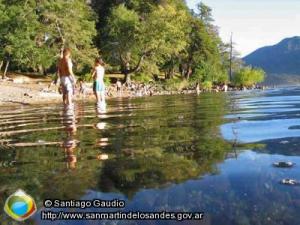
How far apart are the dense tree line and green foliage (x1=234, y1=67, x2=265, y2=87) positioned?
5.49m

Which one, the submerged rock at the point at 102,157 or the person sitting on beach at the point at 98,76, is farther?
the person sitting on beach at the point at 98,76

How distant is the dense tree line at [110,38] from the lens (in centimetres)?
4916

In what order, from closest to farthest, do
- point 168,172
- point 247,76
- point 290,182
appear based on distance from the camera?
point 290,182, point 168,172, point 247,76

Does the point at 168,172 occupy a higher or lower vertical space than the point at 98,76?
lower

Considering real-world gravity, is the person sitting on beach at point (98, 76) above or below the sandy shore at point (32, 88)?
above

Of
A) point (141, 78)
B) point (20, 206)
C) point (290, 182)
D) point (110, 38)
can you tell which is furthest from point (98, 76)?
point (141, 78)

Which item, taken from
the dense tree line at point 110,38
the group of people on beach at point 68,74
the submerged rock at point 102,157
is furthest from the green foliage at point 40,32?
the submerged rock at point 102,157

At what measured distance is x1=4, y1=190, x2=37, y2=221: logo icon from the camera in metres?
3.73

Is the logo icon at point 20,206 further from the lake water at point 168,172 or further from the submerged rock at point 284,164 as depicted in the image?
the submerged rock at point 284,164

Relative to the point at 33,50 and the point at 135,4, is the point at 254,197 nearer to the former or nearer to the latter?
the point at 33,50

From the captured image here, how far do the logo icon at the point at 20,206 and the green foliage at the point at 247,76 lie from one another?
98.8m

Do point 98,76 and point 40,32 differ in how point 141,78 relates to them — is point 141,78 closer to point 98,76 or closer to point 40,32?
point 40,32

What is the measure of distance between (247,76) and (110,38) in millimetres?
43634

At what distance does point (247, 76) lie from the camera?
101750 mm
